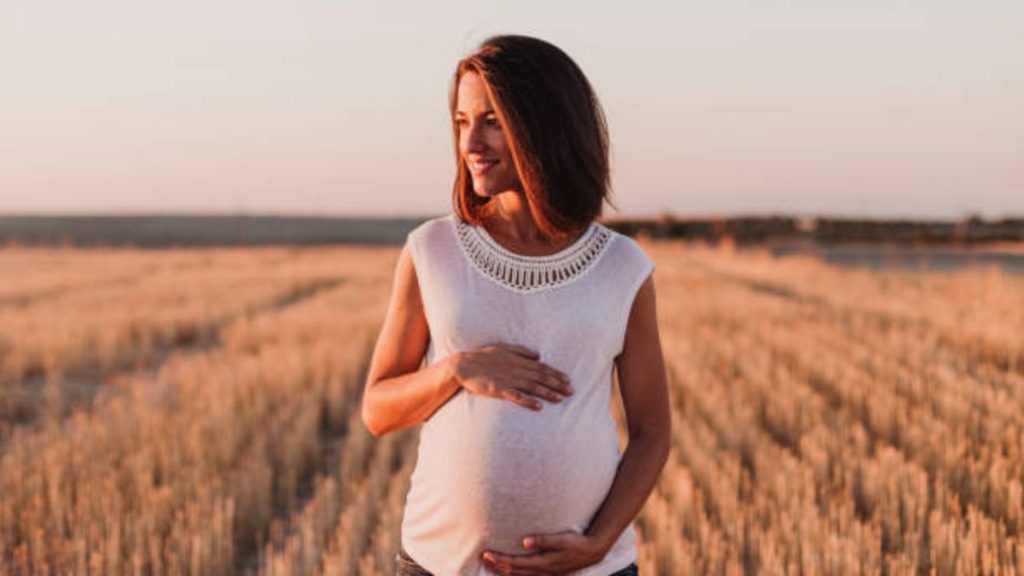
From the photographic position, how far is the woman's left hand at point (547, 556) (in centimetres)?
208

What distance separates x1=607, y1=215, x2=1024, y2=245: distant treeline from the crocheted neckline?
45.5m

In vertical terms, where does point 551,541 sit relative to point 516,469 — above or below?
below

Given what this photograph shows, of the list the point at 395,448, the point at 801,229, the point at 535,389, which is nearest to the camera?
the point at 535,389

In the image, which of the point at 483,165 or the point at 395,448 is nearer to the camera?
the point at 483,165

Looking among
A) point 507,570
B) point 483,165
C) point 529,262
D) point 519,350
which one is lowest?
point 507,570

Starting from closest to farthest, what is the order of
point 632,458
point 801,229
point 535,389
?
point 535,389 → point 632,458 → point 801,229

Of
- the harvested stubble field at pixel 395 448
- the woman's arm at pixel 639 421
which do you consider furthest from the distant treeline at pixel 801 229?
the woman's arm at pixel 639 421

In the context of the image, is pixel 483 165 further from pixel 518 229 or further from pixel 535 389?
pixel 535 389

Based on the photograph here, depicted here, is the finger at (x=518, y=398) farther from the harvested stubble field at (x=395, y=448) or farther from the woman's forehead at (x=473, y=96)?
the harvested stubble field at (x=395, y=448)

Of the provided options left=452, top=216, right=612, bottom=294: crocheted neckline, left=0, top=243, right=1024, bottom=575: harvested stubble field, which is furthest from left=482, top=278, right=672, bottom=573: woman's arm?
left=0, top=243, right=1024, bottom=575: harvested stubble field

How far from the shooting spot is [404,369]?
227cm

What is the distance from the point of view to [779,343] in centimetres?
1198

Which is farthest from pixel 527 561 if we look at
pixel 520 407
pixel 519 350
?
pixel 519 350

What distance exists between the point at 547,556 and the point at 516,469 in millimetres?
168
